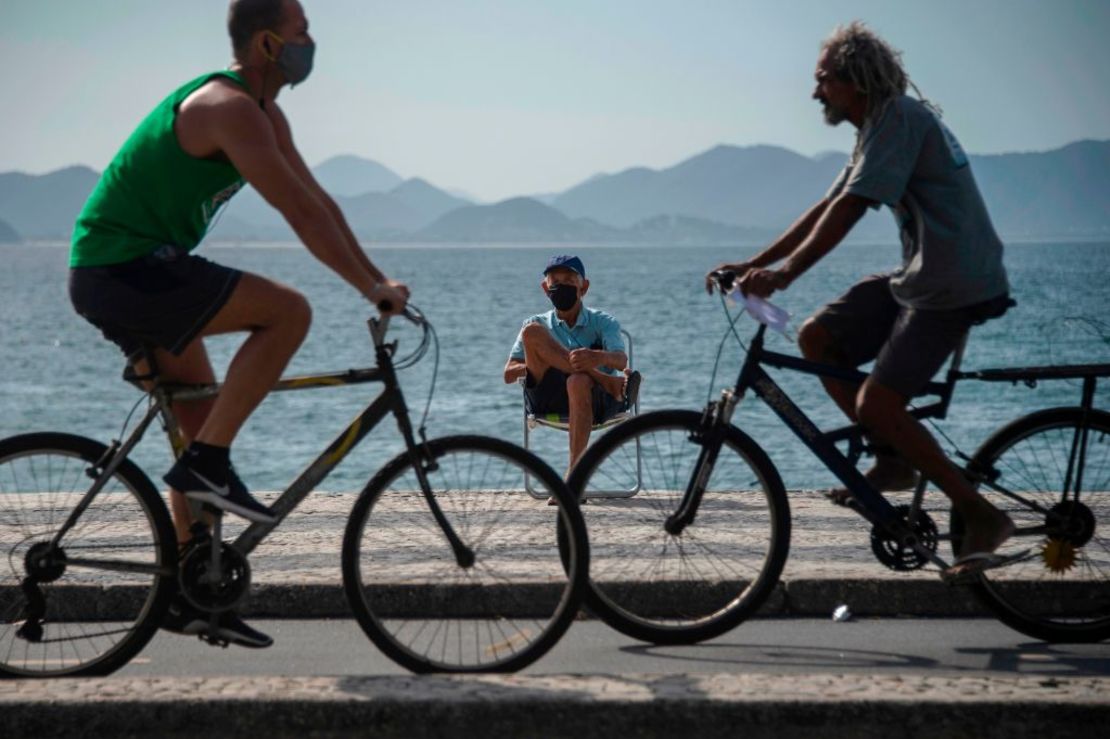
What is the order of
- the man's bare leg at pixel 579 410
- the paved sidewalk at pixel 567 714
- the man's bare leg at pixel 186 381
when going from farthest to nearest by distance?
the man's bare leg at pixel 579 410, the man's bare leg at pixel 186 381, the paved sidewalk at pixel 567 714

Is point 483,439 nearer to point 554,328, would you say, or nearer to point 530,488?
point 530,488

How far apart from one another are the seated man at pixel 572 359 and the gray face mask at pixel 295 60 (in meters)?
4.15

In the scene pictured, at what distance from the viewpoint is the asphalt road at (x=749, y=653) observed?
5414mm

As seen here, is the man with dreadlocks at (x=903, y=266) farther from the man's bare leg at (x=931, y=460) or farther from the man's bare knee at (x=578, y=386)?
the man's bare knee at (x=578, y=386)

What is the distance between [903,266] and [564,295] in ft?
13.4

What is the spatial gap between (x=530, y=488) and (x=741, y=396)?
759 mm

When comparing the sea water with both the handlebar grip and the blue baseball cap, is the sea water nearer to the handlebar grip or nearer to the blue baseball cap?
the handlebar grip

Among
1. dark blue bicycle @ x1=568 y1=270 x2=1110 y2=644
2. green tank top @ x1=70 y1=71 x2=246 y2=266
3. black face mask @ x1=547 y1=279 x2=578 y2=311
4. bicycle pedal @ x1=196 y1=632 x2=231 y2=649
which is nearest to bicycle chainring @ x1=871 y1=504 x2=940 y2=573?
dark blue bicycle @ x1=568 y1=270 x2=1110 y2=644

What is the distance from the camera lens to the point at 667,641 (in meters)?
5.68

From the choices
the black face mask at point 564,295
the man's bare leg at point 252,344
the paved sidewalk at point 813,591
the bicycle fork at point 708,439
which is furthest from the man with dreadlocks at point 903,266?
the black face mask at point 564,295

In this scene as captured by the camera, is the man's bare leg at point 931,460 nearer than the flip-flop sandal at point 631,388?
Yes

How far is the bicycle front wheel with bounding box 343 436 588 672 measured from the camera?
516 centimetres

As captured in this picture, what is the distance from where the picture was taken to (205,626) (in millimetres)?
5141

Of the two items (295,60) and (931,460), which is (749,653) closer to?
(931,460)
